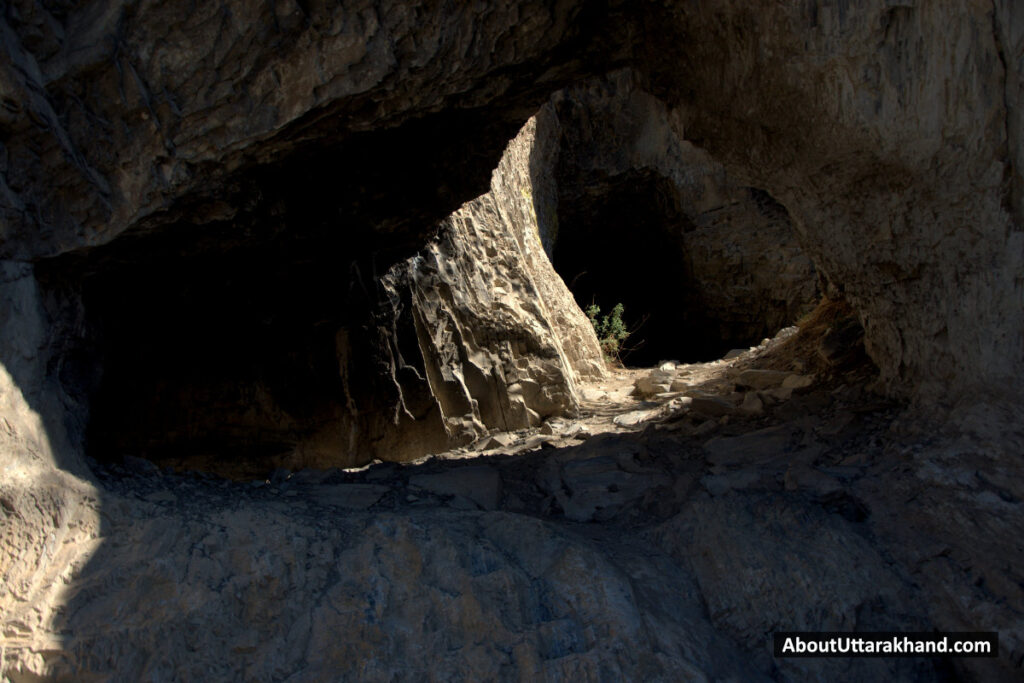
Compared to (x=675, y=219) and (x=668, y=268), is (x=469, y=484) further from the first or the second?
(x=668, y=268)

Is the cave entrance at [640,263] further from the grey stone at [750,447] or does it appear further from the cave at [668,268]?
the grey stone at [750,447]

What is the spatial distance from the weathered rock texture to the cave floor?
611 centimetres

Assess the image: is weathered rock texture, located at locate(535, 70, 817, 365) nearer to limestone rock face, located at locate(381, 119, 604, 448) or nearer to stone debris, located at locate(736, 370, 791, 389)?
limestone rock face, located at locate(381, 119, 604, 448)

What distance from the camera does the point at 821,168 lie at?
2936 millimetres

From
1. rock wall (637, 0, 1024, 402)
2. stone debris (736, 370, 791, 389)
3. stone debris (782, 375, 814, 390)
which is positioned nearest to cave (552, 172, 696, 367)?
stone debris (736, 370, 791, 389)

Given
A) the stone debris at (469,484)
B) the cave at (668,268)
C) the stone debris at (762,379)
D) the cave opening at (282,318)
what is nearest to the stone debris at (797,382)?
the stone debris at (762,379)

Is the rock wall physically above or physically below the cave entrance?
below

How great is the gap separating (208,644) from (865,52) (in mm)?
3004

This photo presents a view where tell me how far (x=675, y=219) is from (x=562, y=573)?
25.6ft

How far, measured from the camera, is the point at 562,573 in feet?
7.44

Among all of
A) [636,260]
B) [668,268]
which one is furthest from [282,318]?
[636,260]

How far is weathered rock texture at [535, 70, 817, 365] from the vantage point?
894cm

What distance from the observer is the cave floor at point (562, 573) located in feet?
6.70

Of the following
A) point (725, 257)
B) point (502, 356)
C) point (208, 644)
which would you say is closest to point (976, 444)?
point (208, 644)
